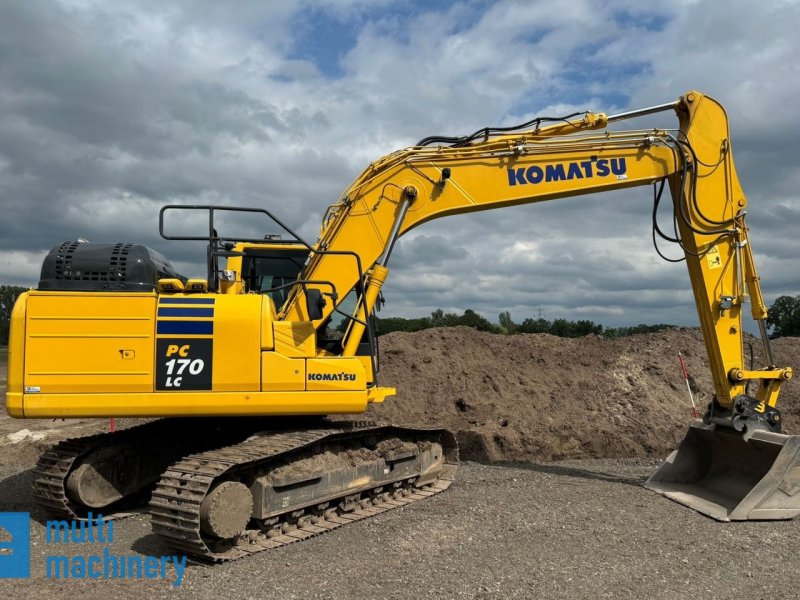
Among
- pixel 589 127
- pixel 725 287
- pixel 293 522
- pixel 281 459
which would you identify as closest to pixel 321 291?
pixel 281 459

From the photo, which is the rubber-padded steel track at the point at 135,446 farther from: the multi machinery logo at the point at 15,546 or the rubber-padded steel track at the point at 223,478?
the rubber-padded steel track at the point at 223,478

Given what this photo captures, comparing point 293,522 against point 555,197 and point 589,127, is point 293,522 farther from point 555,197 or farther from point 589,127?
point 589,127

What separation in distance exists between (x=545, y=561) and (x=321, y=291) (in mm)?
3380

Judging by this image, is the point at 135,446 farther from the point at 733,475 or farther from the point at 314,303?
the point at 733,475

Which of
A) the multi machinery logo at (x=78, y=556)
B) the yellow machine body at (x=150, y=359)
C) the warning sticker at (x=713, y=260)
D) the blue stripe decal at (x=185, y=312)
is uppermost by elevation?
the warning sticker at (x=713, y=260)

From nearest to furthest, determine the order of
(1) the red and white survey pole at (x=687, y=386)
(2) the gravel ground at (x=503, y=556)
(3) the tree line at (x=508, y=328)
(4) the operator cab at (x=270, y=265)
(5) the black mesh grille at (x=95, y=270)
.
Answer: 1. (2) the gravel ground at (x=503, y=556)
2. (5) the black mesh grille at (x=95, y=270)
3. (4) the operator cab at (x=270, y=265)
4. (1) the red and white survey pole at (x=687, y=386)
5. (3) the tree line at (x=508, y=328)

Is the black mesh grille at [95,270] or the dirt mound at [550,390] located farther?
the dirt mound at [550,390]

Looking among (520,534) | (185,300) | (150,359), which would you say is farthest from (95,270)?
(520,534)

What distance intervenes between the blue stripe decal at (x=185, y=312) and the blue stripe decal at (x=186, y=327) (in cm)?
7

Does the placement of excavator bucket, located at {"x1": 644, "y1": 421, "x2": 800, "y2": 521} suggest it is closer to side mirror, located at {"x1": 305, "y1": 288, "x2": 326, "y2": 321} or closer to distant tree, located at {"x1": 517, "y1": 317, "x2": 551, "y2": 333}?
side mirror, located at {"x1": 305, "y1": 288, "x2": 326, "y2": 321}

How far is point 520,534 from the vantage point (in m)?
6.22

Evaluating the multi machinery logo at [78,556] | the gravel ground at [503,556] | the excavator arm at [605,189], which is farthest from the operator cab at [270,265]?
the multi machinery logo at [78,556]

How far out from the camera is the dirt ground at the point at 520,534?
198 inches

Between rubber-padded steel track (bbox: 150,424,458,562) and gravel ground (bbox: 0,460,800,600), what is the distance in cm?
16
